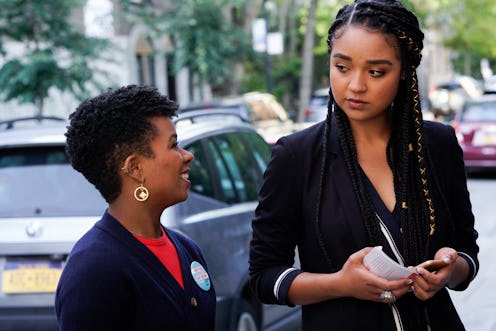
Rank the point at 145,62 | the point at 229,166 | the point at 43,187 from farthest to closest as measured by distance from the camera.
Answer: the point at 145,62 < the point at 229,166 < the point at 43,187

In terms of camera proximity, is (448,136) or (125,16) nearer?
(448,136)

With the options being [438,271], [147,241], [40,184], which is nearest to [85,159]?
[147,241]

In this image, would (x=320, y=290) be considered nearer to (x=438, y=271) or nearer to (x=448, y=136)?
(x=438, y=271)

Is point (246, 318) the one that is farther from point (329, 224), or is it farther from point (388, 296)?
point (388, 296)

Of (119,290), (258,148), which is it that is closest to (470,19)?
(258,148)

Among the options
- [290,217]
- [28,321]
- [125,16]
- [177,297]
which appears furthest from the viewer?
[125,16]

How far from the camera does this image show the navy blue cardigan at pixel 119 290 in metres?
1.96

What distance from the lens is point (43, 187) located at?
4.50 meters

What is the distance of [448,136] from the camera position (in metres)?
2.45

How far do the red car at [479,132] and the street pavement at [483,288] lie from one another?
265 centimetres

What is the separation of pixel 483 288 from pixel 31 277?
15.5 ft

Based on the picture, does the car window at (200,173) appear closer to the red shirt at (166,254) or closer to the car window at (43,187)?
the car window at (43,187)

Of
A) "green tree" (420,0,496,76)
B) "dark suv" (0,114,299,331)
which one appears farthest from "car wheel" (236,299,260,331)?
"green tree" (420,0,496,76)

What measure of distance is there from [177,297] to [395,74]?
0.90 meters
